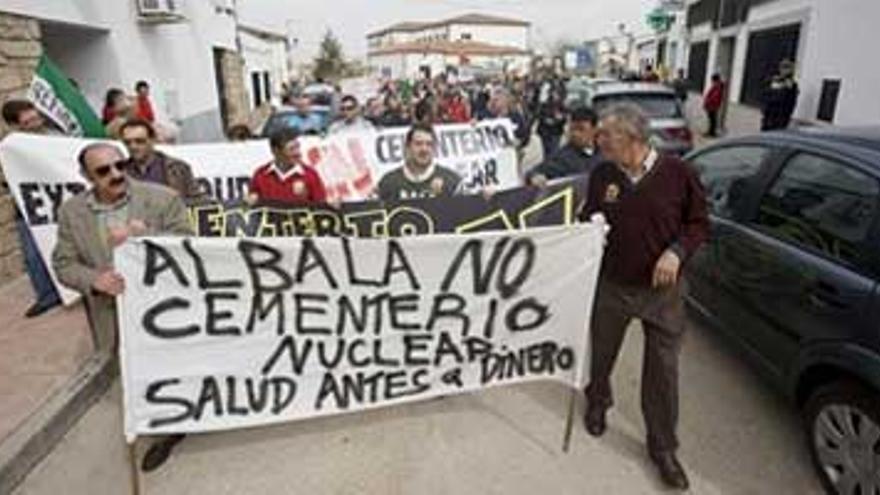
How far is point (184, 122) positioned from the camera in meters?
13.9

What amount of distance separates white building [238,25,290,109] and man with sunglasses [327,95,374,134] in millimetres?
18513

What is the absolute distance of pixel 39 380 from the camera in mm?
4129

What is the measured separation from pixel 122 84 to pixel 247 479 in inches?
364

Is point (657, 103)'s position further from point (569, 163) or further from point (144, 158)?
point (144, 158)

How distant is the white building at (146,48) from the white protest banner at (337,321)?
5.38 meters

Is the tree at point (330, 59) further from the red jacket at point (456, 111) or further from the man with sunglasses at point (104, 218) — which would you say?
the man with sunglasses at point (104, 218)

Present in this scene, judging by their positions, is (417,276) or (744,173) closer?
(417,276)

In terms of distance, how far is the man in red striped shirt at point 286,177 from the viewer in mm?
4504

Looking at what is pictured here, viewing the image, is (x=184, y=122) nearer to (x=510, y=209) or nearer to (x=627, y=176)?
(x=510, y=209)

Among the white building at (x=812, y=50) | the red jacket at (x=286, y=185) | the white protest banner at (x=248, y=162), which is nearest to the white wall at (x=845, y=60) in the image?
the white building at (x=812, y=50)

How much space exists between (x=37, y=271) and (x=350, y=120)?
3.90 metres

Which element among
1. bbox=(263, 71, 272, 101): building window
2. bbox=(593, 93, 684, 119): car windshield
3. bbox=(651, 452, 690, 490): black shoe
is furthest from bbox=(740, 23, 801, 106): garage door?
bbox=(263, 71, 272, 101): building window

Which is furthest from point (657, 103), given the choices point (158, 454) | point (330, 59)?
point (330, 59)

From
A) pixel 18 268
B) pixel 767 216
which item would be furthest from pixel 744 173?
pixel 18 268
